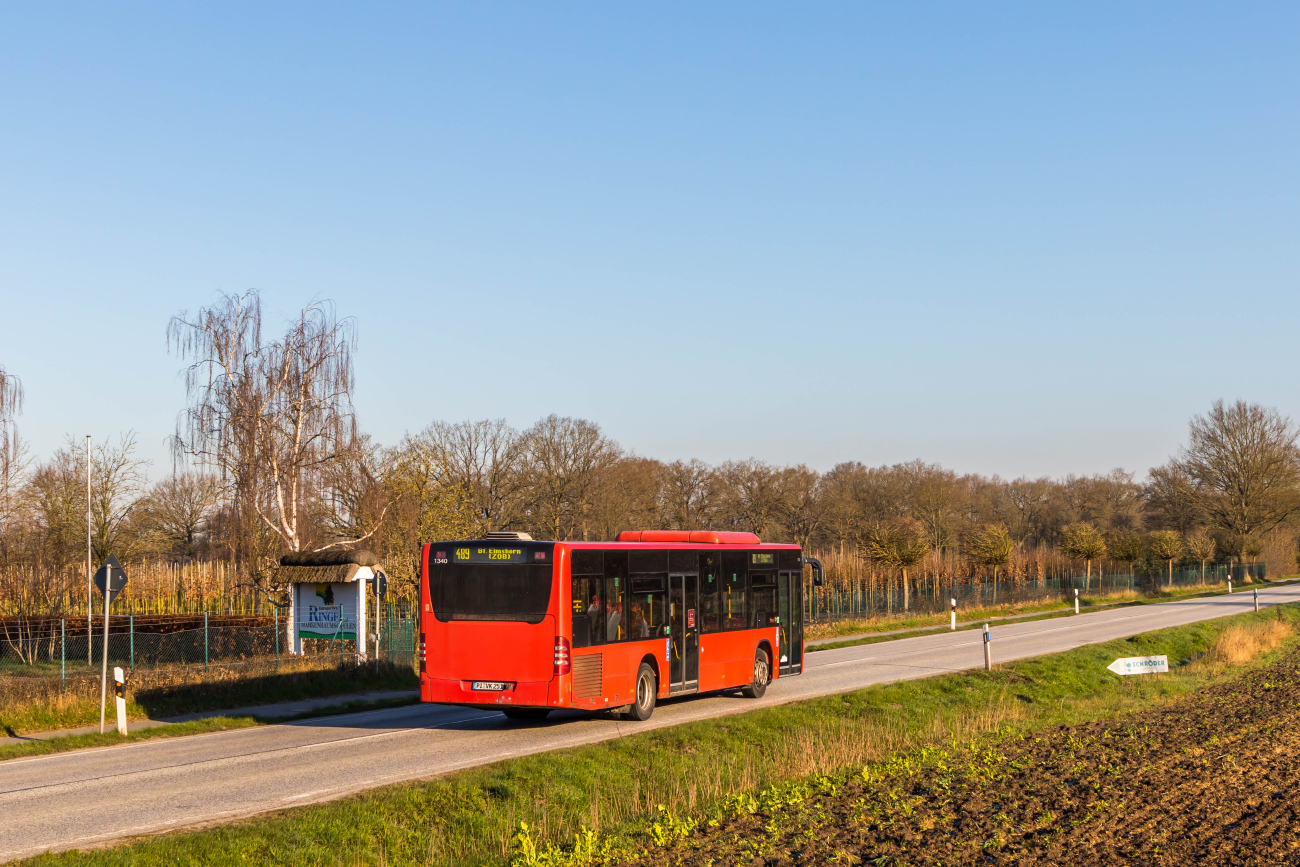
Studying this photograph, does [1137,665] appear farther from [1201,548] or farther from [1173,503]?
[1173,503]

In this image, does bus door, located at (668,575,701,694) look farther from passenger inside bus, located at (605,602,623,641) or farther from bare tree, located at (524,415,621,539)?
bare tree, located at (524,415,621,539)

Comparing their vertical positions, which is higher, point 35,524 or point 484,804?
point 35,524

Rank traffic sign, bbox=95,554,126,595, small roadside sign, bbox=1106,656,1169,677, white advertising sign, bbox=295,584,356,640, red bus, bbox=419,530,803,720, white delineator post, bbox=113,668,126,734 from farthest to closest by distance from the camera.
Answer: white advertising sign, bbox=295,584,356,640, traffic sign, bbox=95,554,126,595, small roadside sign, bbox=1106,656,1169,677, white delineator post, bbox=113,668,126,734, red bus, bbox=419,530,803,720

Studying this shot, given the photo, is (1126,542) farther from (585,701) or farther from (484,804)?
(484,804)

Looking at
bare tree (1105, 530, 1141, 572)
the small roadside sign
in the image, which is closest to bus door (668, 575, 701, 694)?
the small roadside sign

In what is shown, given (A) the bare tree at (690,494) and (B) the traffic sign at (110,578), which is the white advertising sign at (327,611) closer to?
(B) the traffic sign at (110,578)

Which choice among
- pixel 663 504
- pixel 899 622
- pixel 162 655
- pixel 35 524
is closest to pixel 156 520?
pixel 35 524

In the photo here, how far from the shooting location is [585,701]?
16.4 meters

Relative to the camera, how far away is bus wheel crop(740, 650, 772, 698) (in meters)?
21.4

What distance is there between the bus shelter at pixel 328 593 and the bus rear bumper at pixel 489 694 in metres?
8.82

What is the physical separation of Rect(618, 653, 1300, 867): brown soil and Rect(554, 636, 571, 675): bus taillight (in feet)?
18.1

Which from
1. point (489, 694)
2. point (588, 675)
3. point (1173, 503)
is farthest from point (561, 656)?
point (1173, 503)

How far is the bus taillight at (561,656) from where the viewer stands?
52.4 ft

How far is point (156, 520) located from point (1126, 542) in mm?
65311
